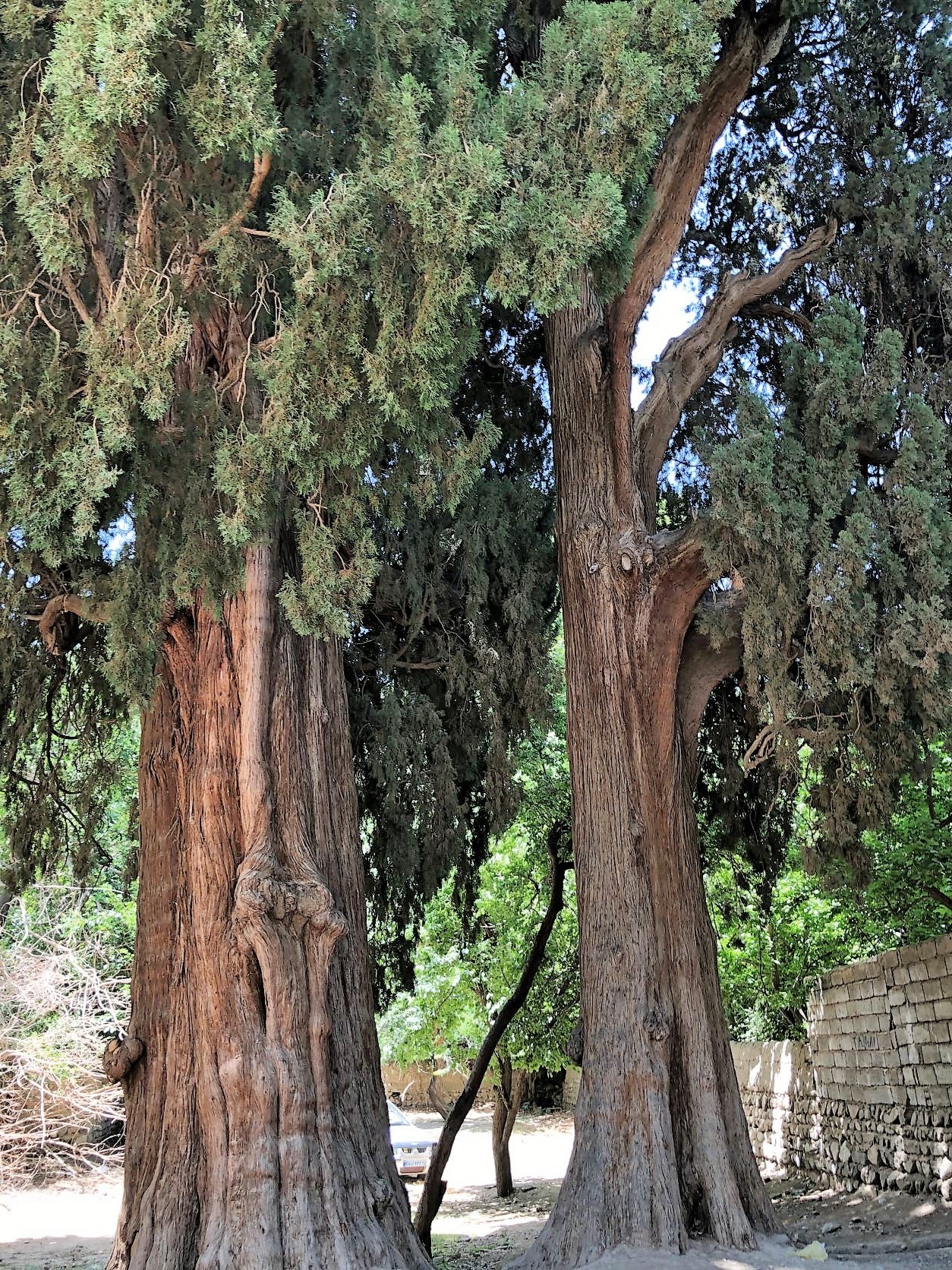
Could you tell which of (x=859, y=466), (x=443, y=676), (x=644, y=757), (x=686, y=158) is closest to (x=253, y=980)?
(x=644, y=757)

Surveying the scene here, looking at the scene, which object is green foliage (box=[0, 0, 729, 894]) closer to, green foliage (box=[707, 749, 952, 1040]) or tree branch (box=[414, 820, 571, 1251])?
green foliage (box=[707, 749, 952, 1040])

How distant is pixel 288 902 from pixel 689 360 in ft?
15.4

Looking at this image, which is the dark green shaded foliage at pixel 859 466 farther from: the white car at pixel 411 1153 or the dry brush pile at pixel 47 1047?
the white car at pixel 411 1153

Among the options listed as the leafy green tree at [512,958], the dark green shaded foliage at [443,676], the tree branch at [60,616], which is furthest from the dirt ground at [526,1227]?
the tree branch at [60,616]

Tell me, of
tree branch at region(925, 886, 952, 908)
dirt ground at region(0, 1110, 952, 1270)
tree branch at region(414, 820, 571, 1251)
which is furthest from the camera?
tree branch at region(925, 886, 952, 908)

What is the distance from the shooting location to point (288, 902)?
5289 mm

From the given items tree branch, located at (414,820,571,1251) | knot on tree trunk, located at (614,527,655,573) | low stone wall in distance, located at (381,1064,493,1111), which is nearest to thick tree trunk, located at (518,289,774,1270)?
knot on tree trunk, located at (614,527,655,573)

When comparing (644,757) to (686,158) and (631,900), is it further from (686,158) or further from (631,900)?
(686,158)

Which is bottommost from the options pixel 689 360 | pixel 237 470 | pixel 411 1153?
pixel 411 1153

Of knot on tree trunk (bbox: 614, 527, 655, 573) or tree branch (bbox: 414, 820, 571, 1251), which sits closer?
knot on tree trunk (bbox: 614, 527, 655, 573)

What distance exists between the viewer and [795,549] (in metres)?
6.31

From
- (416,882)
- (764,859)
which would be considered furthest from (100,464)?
(764,859)

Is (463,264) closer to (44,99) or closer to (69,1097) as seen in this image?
(44,99)

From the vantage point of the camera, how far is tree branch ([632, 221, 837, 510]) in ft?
24.9
